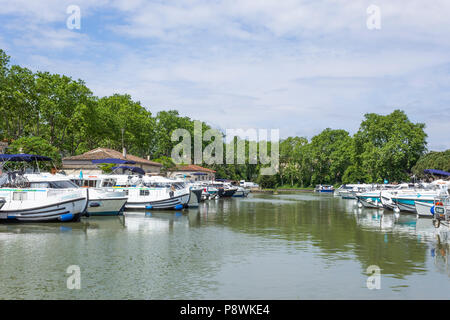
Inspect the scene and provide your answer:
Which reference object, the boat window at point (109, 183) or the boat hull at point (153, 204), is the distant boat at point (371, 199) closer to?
the boat hull at point (153, 204)

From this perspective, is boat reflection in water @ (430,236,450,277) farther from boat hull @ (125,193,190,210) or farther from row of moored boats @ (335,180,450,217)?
boat hull @ (125,193,190,210)

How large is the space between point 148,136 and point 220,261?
266 feet

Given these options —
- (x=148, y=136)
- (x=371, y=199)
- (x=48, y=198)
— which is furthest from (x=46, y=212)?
(x=148, y=136)

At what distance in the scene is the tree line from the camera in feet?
233

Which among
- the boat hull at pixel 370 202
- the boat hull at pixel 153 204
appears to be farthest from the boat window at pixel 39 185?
the boat hull at pixel 370 202

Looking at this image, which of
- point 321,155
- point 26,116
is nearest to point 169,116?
point 321,155

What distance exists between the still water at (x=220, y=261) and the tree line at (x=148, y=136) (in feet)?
109

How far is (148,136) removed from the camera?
98250mm

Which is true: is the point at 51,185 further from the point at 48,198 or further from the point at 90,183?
the point at 90,183

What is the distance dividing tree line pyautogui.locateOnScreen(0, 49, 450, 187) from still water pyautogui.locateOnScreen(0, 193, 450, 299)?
33.2 metres

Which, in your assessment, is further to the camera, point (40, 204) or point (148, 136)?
point (148, 136)

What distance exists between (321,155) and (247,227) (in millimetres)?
101625

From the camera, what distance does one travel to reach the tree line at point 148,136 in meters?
70.9
